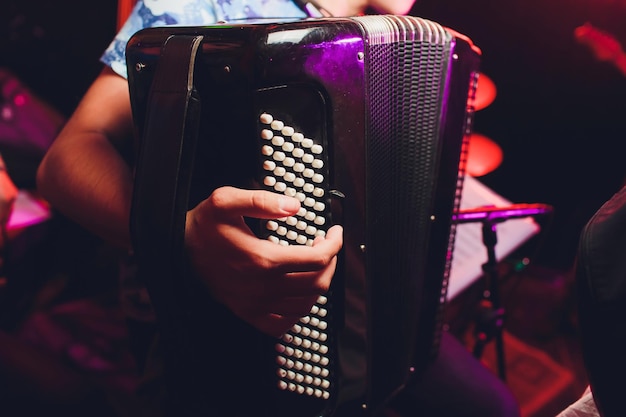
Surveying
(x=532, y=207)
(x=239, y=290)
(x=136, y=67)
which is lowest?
(x=532, y=207)

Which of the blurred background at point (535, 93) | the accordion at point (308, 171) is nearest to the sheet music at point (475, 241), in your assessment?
the accordion at point (308, 171)

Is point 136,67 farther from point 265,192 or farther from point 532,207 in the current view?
point 532,207

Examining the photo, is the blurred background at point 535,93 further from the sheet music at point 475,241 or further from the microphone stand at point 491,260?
the microphone stand at point 491,260

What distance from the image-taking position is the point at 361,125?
0.84 m

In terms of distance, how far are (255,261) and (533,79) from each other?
2.95 m

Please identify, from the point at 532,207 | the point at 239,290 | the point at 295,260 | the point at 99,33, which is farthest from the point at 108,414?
the point at 99,33

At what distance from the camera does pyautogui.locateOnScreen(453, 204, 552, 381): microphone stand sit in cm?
135

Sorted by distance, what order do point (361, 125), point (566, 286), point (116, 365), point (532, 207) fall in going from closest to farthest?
point (361, 125) < point (532, 207) < point (116, 365) < point (566, 286)

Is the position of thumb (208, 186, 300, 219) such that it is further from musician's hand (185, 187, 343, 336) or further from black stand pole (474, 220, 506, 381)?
black stand pole (474, 220, 506, 381)

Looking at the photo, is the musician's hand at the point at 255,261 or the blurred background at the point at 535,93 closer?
the musician's hand at the point at 255,261

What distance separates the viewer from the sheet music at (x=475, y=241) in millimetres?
1793

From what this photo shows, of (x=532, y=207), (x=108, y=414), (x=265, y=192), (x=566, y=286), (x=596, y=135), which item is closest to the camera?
(x=265, y=192)

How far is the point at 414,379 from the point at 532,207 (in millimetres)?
606

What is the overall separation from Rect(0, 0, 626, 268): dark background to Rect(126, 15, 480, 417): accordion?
207 centimetres
